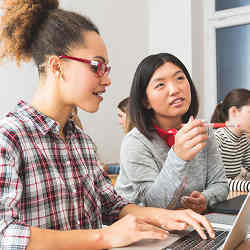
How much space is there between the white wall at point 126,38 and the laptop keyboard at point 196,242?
255 centimetres

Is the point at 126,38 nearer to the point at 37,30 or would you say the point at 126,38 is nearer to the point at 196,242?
the point at 37,30

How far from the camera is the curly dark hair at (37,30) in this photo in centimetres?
112

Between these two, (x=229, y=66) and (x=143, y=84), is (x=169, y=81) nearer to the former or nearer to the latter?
(x=143, y=84)

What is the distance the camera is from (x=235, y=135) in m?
2.43

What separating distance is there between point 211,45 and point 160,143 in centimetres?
269

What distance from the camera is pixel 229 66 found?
403 centimetres

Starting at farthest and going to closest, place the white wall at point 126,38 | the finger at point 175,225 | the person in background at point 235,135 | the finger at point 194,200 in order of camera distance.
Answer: the white wall at point 126,38 → the person in background at point 235,135 → the finger at point 194,200 → the finger at point 175,225

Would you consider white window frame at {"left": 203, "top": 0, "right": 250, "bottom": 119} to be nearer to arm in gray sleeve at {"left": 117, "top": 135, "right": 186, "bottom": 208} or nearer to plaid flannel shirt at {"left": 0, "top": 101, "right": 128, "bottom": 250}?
arm in gray sleeve at {"left": 117, "top": 135, "right": 186, "bottom": 208}

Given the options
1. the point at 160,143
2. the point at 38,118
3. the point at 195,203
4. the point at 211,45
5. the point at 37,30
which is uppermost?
the point at 211,45

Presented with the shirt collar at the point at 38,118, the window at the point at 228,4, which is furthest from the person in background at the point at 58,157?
the window at the point at 228,4

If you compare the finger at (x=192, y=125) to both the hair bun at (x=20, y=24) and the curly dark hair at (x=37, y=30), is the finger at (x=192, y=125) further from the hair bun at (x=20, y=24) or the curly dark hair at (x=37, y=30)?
the hair bun at (x=20, y=24)

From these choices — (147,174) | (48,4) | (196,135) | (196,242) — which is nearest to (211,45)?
(147,174)

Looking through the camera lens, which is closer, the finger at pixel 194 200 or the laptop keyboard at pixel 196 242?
the laptop keyboard at pixel 196 242

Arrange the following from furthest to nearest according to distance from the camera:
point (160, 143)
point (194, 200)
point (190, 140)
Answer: point (160, 143) → point (194, 200) → point (190, 140)
